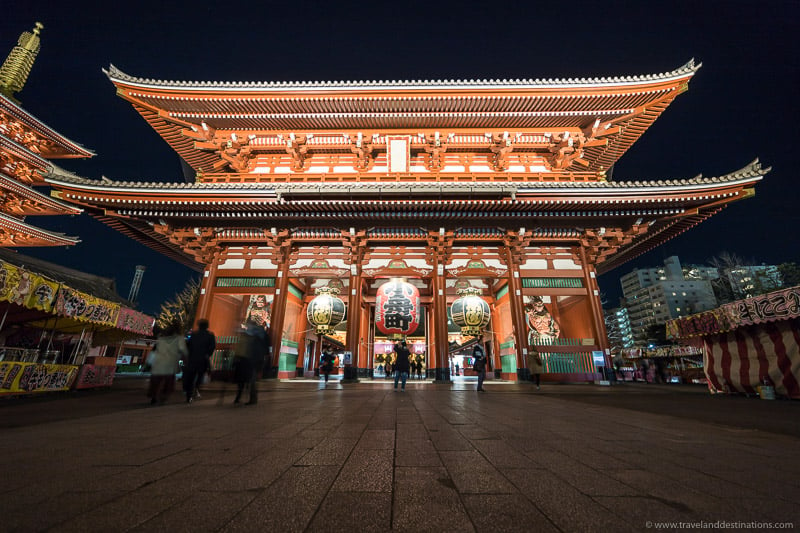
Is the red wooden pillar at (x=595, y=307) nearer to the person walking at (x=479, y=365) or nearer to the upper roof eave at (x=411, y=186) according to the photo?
the upper roof eave at (x=411, y=186)

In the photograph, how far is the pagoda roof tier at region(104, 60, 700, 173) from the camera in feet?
39.0

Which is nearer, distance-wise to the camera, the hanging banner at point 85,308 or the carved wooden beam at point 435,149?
the hanging banner at point 85,308

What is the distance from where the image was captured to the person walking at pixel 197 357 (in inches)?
214

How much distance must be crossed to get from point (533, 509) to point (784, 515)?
110 cm

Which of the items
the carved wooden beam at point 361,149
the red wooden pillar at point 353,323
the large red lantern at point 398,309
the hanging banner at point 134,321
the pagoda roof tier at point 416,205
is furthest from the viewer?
the carved wooden beam at point 361,149

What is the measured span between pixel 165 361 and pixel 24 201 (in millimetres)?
16768

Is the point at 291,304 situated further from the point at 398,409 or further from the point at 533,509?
the point at 533,509

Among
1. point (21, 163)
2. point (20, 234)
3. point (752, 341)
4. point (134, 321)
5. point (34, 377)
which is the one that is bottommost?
point (34, 377)

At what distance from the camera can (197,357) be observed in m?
5.57

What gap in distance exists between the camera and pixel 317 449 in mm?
2289

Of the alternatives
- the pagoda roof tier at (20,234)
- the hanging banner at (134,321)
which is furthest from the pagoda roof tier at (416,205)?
the pagoda roof tier at (20,234)

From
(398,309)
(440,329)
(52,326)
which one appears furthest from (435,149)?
(52,326)

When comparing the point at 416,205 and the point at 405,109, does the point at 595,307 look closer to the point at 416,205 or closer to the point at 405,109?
the point at 416,205

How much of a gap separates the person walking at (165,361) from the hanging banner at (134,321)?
4205 millimetres
